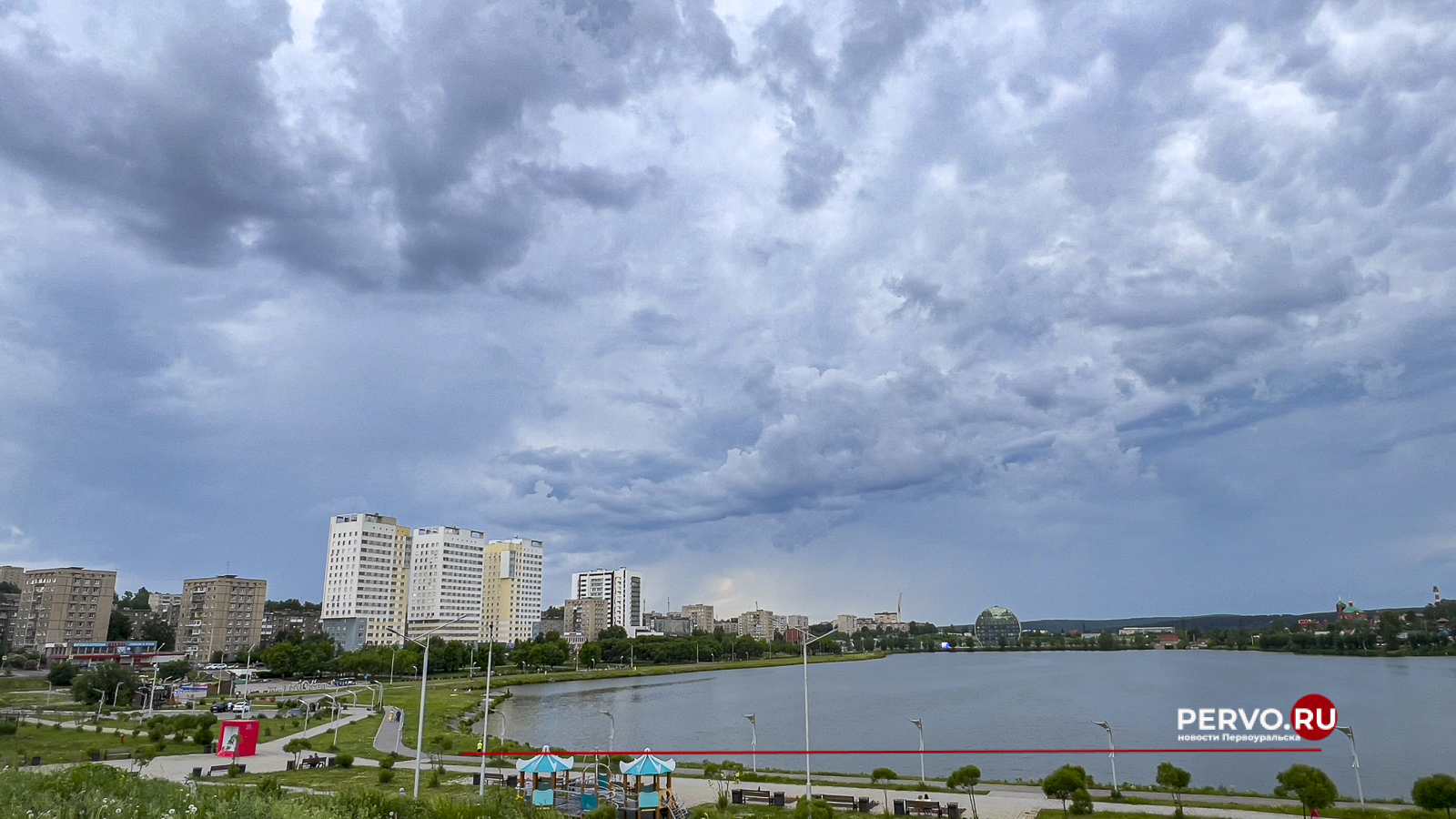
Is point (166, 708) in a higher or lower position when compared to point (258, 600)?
lower

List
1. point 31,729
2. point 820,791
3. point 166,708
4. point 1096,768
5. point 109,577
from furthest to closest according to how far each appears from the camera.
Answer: point 109,577 < point 166,708 < point 31,729 < point 1096,768 < point 820,791

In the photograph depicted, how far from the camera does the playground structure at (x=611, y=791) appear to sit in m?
26.3

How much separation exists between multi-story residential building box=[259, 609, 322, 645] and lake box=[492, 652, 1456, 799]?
80907 millimetres

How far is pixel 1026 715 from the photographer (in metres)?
66.6

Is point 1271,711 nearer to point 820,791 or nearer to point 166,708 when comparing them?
point 820,791

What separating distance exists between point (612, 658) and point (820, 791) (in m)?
133

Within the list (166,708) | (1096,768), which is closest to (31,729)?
(166,708)

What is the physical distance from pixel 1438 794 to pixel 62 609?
15897 cm

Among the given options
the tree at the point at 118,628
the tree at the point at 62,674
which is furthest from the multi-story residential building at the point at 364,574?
the tree at the point at 62,674

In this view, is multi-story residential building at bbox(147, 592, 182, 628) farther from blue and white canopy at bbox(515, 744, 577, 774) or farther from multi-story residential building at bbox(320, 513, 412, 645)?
blue and white canopy at bbox(515, 744, 577, 774)

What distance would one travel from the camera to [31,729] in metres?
48.8

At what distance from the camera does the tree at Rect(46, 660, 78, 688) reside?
258 ft

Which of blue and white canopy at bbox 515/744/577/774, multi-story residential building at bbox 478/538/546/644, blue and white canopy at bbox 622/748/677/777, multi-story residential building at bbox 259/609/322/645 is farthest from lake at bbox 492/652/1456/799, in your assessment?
multi-story residential building at bbox 259/609/322/645

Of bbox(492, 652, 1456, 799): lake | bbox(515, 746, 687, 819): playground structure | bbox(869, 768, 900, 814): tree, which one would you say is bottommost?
bbox(492, 652, 1456, 799): lake
